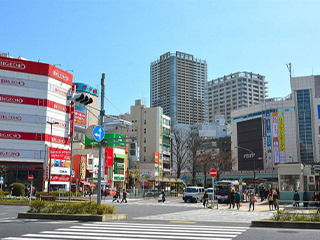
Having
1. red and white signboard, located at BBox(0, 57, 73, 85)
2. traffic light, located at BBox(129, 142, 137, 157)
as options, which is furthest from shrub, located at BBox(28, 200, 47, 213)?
red and white signboard, located at BBox(0, 57, 73, 85)

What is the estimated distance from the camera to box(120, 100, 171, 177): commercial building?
10881 cm

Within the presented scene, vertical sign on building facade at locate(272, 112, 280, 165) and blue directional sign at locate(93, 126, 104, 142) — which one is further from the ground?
vertical sign on building facade at locate(272, 112, 280, 165)

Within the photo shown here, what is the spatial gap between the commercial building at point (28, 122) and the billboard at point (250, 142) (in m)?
69.2

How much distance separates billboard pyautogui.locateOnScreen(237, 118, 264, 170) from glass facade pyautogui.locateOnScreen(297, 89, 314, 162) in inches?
458

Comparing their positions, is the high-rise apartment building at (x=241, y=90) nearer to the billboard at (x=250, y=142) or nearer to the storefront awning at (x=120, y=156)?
the billboard at (x=250, y=142)

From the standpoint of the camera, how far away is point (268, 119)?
4193 inches

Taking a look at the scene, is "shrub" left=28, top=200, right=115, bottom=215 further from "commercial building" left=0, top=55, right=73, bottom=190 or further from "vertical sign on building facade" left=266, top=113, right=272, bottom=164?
"vertical sign on building facade" left=266, top=113, right=272, bottom=164

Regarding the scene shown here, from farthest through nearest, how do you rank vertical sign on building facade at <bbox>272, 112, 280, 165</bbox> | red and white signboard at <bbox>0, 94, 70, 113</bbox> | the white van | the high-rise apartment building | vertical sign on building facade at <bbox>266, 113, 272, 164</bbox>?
1. the high-rise apartment building
2. vertical sign on building facade at <bbox>266, 113, 272, 164</bbox>
3. vertical sign on building facade at <bbox>272, 112, 280, 165</bbox>
4. red and white signboard at <bbox>0, 94, 70, 113</bbox>
5. the white van

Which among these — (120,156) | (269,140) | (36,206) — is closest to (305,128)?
(269,140)

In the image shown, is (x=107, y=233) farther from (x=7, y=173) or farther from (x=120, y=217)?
(x=7, y=173)

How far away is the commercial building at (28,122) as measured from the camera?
51906mm

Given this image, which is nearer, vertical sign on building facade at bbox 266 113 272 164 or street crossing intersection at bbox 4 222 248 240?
street crossing intersection at bbox 4 222 248 240

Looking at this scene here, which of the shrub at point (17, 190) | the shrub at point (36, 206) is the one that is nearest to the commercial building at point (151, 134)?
the shrub at point (17, 190)

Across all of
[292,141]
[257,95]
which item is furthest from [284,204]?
[257,95]
